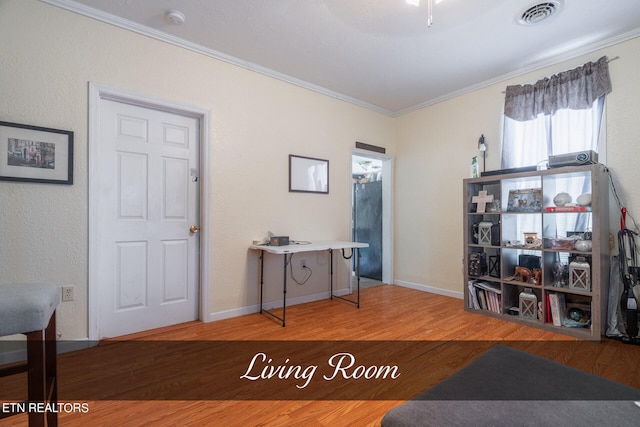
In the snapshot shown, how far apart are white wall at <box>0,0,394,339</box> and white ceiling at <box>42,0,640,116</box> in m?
0.20

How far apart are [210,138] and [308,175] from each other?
1.19 meters

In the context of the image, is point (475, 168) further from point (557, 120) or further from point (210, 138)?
point (210, 138)

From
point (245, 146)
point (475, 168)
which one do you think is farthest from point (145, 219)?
point (475, 168)

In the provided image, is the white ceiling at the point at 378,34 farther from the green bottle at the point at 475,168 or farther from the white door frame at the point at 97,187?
the green bottle at the point at 475,168

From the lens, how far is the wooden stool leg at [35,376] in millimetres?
1054

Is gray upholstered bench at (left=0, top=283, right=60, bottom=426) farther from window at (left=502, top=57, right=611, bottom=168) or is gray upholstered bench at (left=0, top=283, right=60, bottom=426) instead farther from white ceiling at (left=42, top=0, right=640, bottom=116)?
window at (left=502, top=57, right=611, bottom=168)

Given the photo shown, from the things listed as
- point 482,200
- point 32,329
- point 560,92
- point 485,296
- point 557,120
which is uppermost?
point 560,92

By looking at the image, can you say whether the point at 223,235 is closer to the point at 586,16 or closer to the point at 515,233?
the point at 515,233

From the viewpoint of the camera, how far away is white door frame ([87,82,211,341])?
232 centimetres

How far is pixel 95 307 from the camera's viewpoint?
2.35 m

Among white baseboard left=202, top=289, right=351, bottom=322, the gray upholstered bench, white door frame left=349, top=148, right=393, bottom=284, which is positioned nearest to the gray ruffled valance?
white door frame left=349, top=148, right=393, bottom=284

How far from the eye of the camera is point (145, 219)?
267 centimetres

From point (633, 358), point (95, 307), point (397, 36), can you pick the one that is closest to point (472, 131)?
point (397, 36)

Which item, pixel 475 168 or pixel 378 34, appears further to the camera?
pixel 475 168
